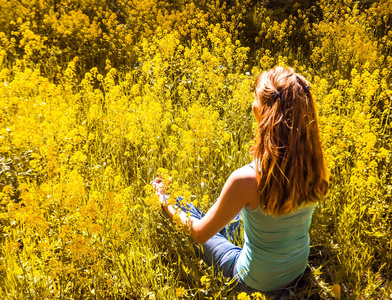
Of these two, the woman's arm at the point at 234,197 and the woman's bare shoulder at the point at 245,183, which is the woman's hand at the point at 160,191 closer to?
the woman's arm at the point at 234,197

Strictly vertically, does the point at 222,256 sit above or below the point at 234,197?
below

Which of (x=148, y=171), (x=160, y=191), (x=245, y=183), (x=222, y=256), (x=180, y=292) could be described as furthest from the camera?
(x=148, y=171)

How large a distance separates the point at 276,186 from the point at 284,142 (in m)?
0.23

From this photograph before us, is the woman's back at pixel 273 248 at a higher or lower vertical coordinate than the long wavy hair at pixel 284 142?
lower

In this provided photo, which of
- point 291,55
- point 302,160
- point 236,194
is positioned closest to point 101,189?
point 236,194

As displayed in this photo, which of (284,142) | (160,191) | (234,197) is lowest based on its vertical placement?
(160,191)

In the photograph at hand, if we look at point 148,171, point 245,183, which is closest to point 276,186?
point 245,183

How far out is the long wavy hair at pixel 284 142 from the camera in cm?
181

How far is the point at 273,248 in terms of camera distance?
199cm

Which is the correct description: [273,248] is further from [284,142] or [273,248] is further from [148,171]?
[148,171]

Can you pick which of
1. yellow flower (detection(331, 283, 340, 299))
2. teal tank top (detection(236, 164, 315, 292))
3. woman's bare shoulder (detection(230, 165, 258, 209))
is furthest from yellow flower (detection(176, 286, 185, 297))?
yellow flower (detection(331, 283, 340, 299))

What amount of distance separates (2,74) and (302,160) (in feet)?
12.5

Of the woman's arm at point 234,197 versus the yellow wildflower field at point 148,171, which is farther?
the yellow wildflower field at point 148,171

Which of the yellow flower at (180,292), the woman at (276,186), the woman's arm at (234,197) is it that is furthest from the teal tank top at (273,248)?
the yellow flower at (180,292)
